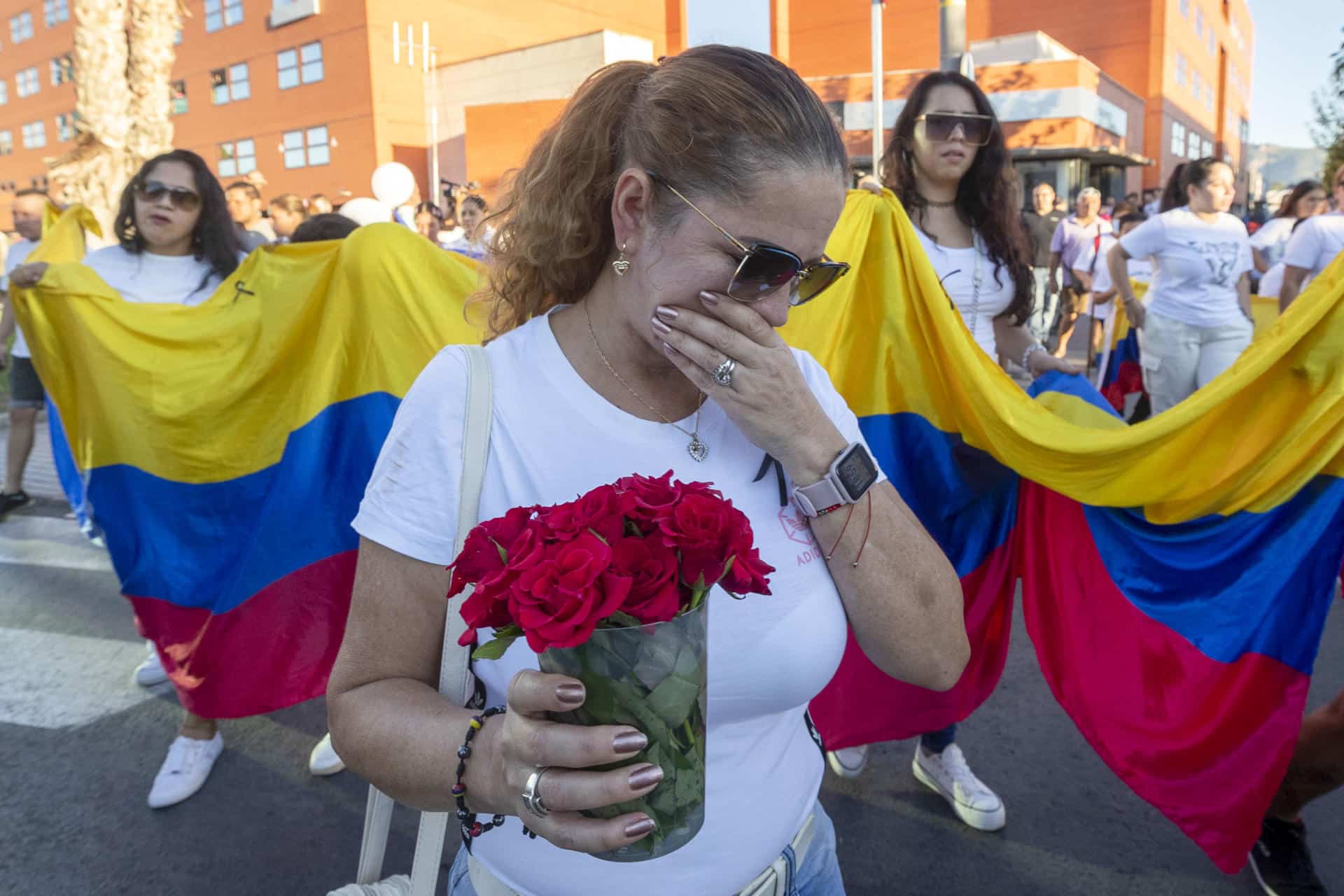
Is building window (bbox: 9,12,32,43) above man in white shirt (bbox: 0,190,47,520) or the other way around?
above

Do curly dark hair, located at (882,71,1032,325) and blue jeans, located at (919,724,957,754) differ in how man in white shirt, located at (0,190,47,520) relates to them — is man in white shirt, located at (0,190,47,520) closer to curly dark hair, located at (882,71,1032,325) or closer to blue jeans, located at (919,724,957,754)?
curly dark hair, located at (882,71,1032,325)

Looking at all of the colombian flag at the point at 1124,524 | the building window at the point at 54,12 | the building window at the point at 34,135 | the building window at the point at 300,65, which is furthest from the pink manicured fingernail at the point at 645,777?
the building window at the point at 34,135

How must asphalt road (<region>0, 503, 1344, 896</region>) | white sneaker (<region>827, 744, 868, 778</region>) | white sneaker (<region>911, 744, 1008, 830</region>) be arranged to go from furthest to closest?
white sneaker (<region>827, 744, 868, 778</region>) < white sneaker (<region>911, 744, 1008, 830</region>) < asphalt road (<region>0, 503, 1344, 896</region>)

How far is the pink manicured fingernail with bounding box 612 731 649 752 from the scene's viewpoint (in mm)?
949

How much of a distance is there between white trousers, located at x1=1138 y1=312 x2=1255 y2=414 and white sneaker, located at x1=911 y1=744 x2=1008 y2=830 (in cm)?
337

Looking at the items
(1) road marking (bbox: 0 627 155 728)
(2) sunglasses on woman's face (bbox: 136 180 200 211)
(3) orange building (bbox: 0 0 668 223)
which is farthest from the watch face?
(3) orange building (bbox: 0 0 668 223)

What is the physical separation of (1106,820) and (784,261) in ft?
8.64

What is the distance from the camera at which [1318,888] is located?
8.82 feet

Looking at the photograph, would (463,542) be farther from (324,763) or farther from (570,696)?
(324,763)

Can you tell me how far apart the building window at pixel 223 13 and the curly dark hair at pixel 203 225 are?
3868 centimetres

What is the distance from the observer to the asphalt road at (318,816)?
9.51 ft

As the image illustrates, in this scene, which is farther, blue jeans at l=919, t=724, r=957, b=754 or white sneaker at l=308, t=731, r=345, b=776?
white sneaker at l=308, t=731, r=345, b=776

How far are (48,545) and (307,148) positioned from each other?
33.0m

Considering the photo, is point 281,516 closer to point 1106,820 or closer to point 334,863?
point 334,863
